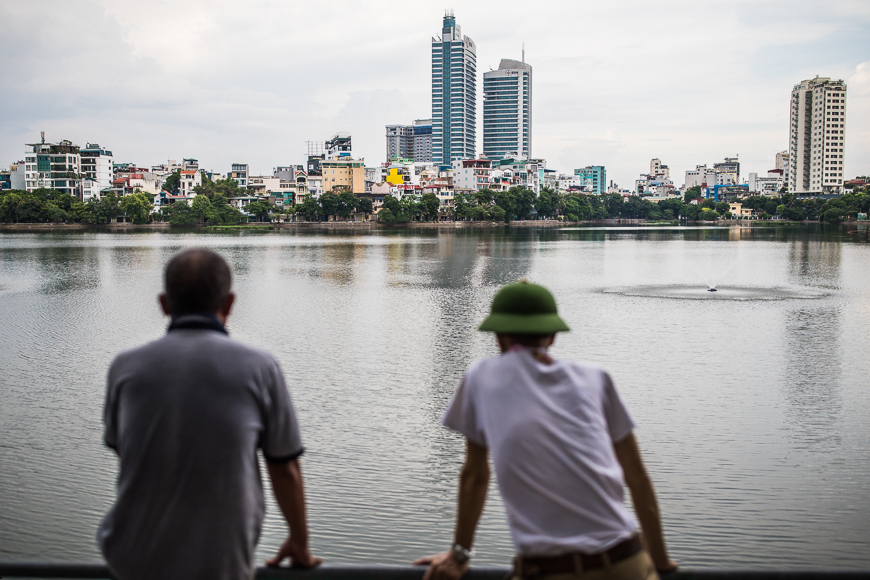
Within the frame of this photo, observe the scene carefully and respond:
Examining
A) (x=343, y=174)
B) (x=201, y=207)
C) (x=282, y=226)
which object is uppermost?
(x=343, y=174)

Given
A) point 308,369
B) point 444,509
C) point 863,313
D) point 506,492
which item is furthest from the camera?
point 863,313

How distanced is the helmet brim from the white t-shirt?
8 cm

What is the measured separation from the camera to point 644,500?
2.39 metres

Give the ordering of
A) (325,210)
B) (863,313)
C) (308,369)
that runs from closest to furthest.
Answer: (308,369), (863,313), (325,210)

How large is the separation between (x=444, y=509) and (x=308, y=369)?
23.0ft

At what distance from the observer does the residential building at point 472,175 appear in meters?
137

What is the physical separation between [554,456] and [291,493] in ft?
2.74

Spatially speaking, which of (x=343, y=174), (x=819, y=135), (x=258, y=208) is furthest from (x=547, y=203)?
(x=819, y=135)

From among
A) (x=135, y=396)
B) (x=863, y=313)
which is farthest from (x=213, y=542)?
(x=863, y=313)

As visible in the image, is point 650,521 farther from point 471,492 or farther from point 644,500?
point 471,492

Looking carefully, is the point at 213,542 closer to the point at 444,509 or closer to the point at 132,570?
the point at 132,570

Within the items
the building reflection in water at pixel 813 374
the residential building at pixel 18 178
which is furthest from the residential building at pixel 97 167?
the building reflection in water at pixel 813 374

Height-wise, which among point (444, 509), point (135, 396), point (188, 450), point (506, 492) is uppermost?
point (135, 396)

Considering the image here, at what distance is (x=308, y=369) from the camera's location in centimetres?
1464
